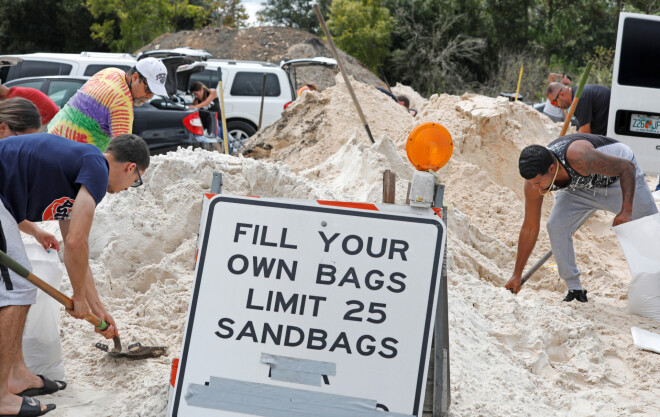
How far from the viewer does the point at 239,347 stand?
2.64m

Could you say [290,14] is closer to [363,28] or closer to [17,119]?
[363,28]

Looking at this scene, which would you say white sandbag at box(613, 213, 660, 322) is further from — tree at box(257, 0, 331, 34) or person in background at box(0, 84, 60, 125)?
tree at box(257, 0, 331, 34)

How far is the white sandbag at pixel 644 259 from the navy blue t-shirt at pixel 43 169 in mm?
3538

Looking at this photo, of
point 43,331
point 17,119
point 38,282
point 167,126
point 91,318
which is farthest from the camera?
point 167,126

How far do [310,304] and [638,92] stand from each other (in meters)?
5.57

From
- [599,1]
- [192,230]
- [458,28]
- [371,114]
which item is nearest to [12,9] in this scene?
[458,28]

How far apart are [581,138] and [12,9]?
32539 millimetres

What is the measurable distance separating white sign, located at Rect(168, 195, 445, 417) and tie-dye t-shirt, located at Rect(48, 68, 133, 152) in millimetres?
2690

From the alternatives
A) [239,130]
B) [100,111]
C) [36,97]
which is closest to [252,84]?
[239,130]

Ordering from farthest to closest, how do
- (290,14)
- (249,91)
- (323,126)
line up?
(290,14) < (249,91) < (323,126)

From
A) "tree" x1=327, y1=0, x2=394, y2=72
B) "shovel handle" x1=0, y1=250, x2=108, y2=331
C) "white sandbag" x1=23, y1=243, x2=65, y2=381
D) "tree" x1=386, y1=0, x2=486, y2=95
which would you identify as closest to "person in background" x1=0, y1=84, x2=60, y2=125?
"white sandbag" x1=23, y1=243, x2=65, y2=381

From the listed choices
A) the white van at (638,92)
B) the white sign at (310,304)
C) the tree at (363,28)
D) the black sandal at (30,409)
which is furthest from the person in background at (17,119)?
the tree at (363,28)

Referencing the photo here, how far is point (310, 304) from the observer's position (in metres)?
2.65

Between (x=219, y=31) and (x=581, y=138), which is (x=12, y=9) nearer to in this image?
(x=219, y=31)
